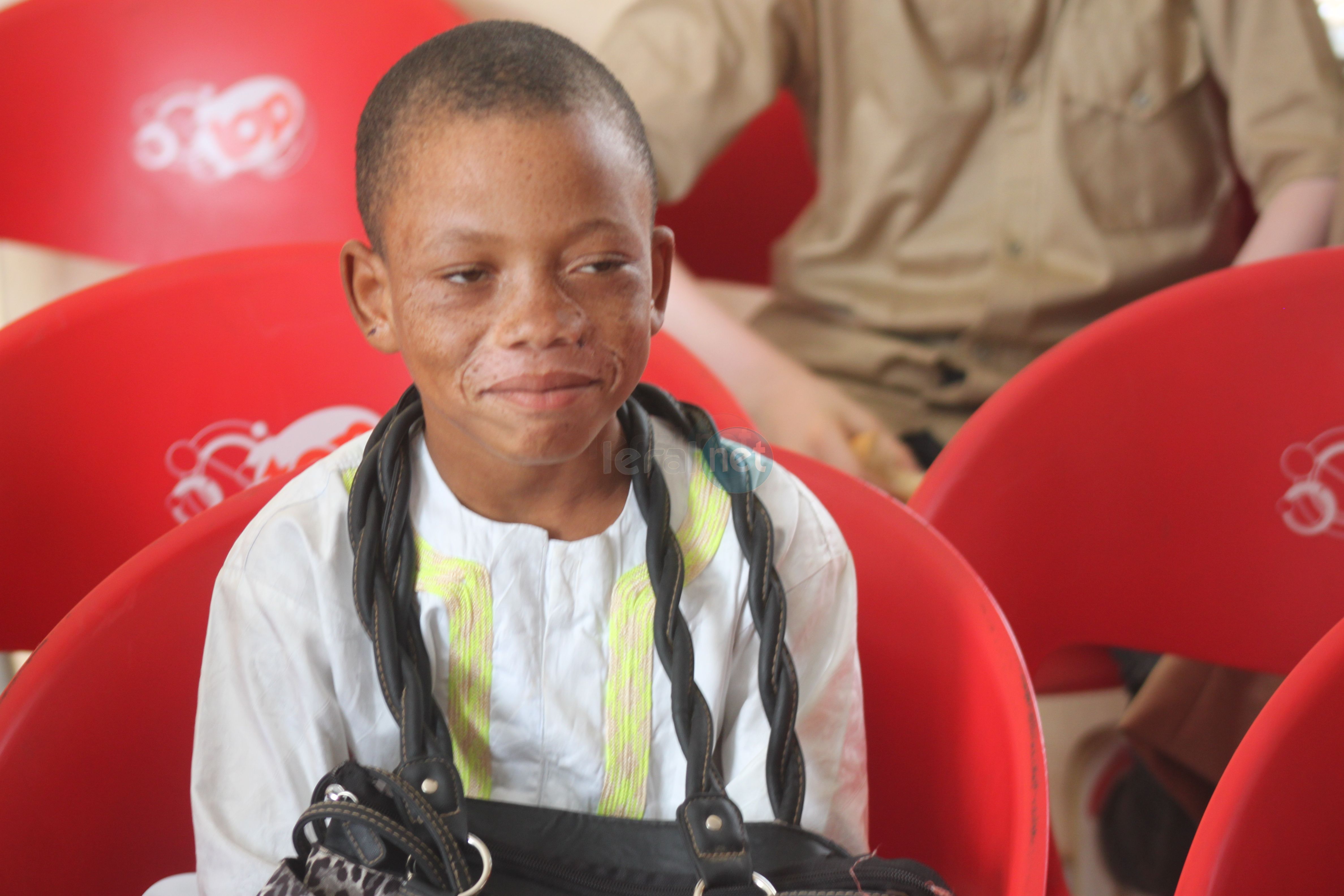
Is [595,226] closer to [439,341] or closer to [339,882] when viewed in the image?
[439,341]

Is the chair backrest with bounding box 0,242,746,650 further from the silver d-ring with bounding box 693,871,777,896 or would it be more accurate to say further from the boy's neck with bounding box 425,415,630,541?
the silver d-ring with bounding box 693,871,777,896

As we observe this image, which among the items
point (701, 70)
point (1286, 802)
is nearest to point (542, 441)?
point (1286, 802)

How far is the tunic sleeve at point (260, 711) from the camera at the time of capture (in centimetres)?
56

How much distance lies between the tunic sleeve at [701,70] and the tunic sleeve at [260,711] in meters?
0.72

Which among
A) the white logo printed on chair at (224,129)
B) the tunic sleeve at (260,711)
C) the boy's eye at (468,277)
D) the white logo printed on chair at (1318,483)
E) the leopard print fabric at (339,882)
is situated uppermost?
the white logo printed on chair at (224,129)

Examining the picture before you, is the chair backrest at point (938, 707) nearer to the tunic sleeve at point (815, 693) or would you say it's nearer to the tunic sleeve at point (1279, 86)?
the tunic sleeve at point (815, 693)

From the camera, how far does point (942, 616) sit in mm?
640

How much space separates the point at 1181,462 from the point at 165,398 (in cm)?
73

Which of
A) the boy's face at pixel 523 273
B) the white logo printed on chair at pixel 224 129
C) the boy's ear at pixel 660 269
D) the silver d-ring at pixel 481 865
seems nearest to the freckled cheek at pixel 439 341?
the boy's face at pixel 523 273

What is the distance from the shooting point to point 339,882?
0.51 meters

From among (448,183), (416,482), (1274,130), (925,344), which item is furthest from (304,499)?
(1274,130)

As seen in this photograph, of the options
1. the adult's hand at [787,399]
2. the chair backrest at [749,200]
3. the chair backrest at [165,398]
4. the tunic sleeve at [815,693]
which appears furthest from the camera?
the chair backrest at [749,200]

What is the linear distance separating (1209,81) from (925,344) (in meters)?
0.41

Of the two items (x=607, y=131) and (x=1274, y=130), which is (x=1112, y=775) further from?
(x=607, y=131)
